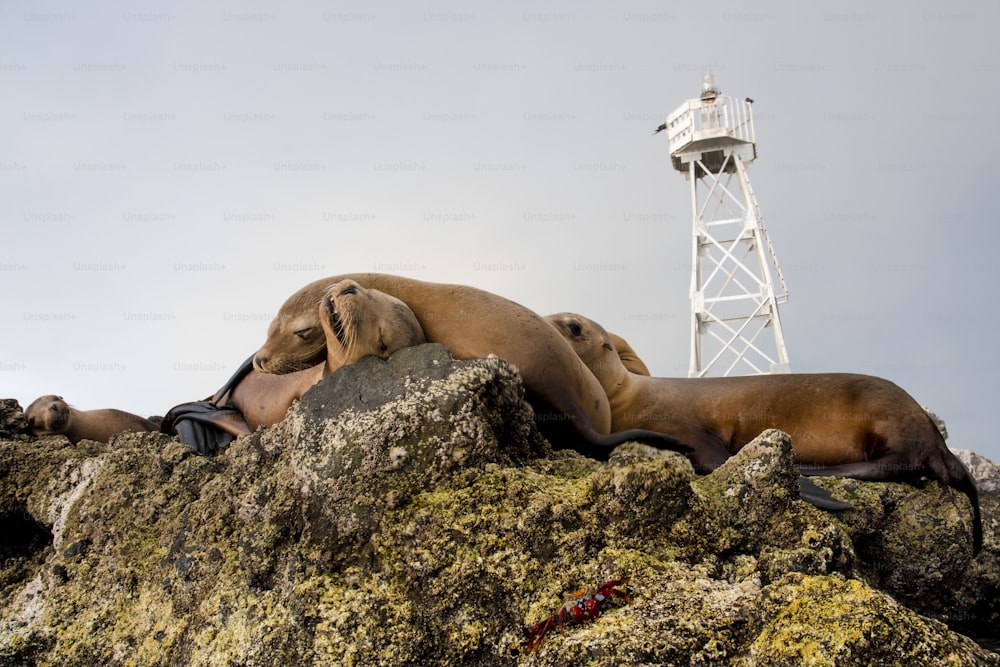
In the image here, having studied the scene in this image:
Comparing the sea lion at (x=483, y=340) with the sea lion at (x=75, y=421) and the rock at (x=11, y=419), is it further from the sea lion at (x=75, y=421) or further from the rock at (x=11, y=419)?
the sea lion at (x=75, y=421)

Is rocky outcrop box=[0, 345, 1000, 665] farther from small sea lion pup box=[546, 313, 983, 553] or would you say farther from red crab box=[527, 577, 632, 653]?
small sea lion pup box=[546, 313, 983, 553]

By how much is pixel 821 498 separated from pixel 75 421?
5216 millimetres

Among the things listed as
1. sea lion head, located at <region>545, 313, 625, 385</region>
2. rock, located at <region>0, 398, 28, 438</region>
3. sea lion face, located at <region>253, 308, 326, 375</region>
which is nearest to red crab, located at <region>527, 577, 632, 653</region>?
sea lion face, located at <region>253, 308, 326, 375</region>

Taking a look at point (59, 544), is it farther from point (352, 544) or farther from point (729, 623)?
point (729, 623)

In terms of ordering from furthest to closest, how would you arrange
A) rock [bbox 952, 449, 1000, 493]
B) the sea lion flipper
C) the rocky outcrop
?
rock [bbox 952, 449, 1000, 493] → the sea lion flipper → the rocky outcrop

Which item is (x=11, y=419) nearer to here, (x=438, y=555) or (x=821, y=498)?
(x=438, y=555)

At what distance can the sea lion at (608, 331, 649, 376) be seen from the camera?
6.14m

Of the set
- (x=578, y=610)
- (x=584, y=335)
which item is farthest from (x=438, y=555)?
(x=584, y=335)

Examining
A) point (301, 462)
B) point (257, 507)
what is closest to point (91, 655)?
point (257, 507)

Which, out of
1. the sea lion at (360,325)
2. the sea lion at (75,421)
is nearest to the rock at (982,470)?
the sea lion at (360,325)

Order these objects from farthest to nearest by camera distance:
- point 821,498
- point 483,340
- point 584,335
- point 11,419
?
1. point 584,335
2. point 11,419
3. point 483,340
4. point 821,498

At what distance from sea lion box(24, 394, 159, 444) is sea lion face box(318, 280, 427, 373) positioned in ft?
10.5

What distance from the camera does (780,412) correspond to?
17.1ft

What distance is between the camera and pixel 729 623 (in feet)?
6.84
